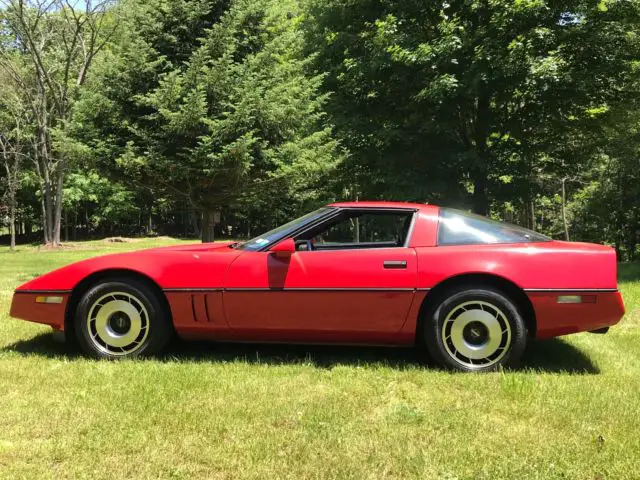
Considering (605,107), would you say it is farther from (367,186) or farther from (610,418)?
(610,418)

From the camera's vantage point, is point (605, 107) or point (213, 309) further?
point (605, 107)

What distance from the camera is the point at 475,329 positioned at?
4.02m

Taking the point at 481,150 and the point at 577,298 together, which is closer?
the point at 577,298

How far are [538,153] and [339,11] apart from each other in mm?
6403

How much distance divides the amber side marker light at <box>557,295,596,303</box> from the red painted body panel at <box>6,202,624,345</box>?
3 centimetres

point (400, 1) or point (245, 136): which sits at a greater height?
point (400, 1)

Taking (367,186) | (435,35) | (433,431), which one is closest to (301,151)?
(367,186)

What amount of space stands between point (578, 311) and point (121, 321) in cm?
351

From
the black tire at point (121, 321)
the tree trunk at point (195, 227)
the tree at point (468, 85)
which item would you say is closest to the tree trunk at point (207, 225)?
the tree at point (468, 85)

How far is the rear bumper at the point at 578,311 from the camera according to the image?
12.8ft

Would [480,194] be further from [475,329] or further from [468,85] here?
[475,329]

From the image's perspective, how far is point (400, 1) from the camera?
517 inches

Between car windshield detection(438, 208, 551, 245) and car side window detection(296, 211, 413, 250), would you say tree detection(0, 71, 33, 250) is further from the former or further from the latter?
car windshield detection(438, 208, 551, 245)

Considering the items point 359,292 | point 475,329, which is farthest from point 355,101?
point 475,329
